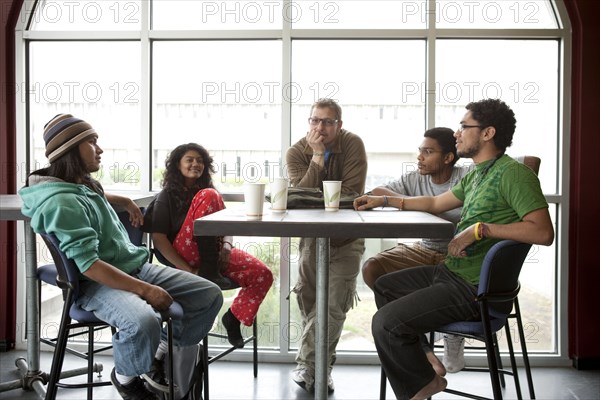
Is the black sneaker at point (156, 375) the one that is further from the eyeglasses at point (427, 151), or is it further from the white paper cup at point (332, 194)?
the eyeglasses at point (427, 151)

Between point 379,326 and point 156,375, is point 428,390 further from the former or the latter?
point 156,375

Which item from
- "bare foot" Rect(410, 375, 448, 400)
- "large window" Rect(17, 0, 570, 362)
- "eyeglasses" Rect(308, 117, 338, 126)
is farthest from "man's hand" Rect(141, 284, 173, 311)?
"large window" Rect(17, 0, 570, 362)

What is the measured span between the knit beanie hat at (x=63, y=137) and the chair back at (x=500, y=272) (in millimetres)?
1641

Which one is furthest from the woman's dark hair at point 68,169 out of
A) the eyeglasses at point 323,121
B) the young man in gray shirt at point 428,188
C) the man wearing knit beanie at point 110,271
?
the young man in gray shirt at point 428,188

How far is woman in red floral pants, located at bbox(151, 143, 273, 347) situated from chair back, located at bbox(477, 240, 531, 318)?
1.25 meters

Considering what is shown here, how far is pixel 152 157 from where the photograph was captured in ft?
13.1

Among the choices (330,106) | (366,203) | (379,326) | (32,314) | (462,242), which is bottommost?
(32,314)

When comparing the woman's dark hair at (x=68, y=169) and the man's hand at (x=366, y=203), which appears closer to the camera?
the woman's dark hair at (x=68, y=169)

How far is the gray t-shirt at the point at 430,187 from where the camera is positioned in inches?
125

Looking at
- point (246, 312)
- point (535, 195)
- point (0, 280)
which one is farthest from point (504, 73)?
point (0, 280)

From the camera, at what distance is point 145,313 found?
2.27 m

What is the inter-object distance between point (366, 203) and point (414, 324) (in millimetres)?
548

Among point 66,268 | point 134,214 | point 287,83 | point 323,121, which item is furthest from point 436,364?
point 287,83

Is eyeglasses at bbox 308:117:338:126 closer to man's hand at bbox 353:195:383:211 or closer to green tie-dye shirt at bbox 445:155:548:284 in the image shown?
man's hand at bbox 353:195:383:211
